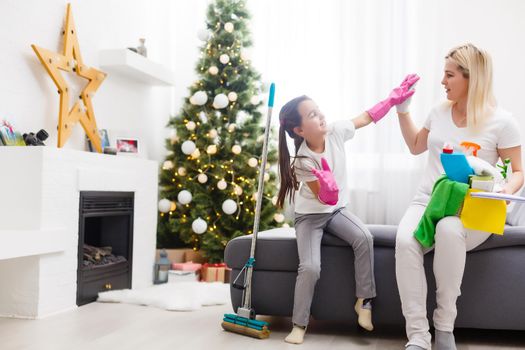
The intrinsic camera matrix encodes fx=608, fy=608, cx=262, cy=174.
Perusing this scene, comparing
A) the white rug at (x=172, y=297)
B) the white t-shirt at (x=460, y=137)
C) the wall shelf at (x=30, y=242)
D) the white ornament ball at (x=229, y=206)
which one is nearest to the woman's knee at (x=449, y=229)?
the white t-shirt at (x=460, y=137)

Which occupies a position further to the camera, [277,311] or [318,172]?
[277,311]

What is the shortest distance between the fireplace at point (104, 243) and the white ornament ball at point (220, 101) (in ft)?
3.31

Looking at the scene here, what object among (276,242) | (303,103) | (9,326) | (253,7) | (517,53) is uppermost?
(253,7)

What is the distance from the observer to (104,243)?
3982mm

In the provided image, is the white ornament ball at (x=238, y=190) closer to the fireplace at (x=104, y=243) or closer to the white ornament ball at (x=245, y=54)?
the fireplace at (x=104, y=243)

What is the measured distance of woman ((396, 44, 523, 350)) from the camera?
7.39 feet

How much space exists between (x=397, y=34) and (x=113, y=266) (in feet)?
9.16

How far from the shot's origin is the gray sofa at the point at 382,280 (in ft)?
8.23

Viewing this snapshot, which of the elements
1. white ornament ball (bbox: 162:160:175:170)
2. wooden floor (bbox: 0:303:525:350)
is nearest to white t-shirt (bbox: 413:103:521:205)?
wooden floor (bbox: 0:303:525:350)

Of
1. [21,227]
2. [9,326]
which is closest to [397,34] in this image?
[21,227]

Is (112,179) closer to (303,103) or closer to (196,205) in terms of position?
(196,205)

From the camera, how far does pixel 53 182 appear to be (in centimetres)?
315

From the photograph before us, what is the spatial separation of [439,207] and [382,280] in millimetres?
479

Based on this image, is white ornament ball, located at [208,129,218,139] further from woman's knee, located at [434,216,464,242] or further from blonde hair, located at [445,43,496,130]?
woman's knee, located at [434,216,464,242]
